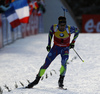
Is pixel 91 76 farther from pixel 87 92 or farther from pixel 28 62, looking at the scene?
pixel 28 62

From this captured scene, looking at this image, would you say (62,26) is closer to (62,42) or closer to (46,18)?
(62,42)

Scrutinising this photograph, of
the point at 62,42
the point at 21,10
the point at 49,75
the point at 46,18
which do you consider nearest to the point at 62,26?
the point at 62,42

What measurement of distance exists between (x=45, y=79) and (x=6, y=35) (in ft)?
24.3

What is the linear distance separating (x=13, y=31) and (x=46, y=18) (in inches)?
509

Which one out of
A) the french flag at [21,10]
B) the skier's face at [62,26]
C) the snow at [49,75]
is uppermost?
the french flag at [21,10]

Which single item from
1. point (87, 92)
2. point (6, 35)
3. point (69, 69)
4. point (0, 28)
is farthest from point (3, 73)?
point (6, 35)

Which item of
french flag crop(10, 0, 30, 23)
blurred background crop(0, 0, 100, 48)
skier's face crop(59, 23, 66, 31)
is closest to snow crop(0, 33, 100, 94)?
skier's face crop(59, 23, 66, 31)

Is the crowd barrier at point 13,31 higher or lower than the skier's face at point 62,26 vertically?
lower

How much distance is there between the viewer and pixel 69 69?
24.5ft

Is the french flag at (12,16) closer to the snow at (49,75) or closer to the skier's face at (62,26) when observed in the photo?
the snow at (49,75)

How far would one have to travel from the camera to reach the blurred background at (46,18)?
Result: 41.2 feet

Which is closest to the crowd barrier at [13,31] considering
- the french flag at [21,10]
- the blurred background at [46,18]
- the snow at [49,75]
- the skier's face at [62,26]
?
the blurred background at [46,18]

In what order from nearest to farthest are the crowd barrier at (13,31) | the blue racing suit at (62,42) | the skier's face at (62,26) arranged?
the skier's face at (62,26), the blue racing suit at (62,42), the crowd barrier at (13,31)

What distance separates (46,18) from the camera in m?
27.4
